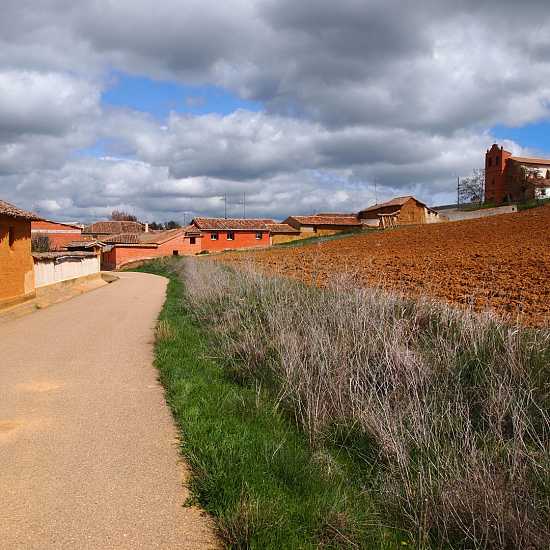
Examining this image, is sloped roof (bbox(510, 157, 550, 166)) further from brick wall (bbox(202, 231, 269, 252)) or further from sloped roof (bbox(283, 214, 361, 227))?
brick wall (bbox(202, 231, 269, 252))

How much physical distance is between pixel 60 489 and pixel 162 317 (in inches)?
416

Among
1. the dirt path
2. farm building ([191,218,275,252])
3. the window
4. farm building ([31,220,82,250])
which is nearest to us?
the dirt path

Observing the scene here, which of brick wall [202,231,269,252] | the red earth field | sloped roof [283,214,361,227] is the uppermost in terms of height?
sloped roof [283,214,361,227]

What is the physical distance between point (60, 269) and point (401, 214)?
5184 cm

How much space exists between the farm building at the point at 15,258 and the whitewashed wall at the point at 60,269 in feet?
3.74

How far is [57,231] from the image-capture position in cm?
6034

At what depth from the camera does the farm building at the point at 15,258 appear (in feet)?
48.2

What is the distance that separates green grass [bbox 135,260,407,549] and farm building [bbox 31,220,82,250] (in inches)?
2242

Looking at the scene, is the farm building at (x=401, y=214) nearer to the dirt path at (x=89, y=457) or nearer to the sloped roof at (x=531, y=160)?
the sloped roof at (x=531, y=160)

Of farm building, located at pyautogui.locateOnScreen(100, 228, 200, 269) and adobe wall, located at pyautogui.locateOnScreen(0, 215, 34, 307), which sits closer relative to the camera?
adobe wall, located at pyautogui.locateOnScreen(0, 215, 34, 307)

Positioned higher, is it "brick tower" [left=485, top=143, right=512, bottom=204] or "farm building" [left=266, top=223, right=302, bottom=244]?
"brick tower" [left=485, top=143, right=512, bottom=204]

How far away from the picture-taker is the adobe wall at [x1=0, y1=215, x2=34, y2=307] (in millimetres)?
14672

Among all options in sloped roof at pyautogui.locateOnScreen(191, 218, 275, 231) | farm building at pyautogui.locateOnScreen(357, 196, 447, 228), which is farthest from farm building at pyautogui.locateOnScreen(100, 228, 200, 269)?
farm building at pyautogui.locateOnScreen(357, 196, 447, 228)

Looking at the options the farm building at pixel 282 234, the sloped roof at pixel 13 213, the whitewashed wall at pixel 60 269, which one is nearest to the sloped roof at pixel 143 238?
the farm building at pixel 282 234
